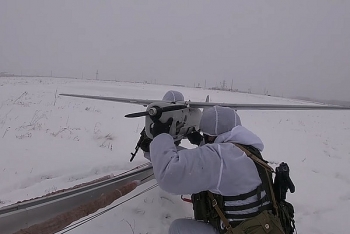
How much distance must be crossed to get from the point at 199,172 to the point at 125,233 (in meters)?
1.49

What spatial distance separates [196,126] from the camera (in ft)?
12.7

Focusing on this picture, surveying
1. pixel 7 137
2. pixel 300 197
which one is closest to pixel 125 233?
pixel 300 197

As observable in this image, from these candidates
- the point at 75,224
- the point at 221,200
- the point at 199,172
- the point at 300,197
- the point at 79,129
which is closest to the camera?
the point at 199,172

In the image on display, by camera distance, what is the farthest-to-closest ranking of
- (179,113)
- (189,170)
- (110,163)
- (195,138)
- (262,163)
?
1. (110,163)
2. (195,138)
3. (179,113)
4. (262,163)
5. (189,170)

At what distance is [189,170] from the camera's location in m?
1.89

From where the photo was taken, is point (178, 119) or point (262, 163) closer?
point (262, 163)

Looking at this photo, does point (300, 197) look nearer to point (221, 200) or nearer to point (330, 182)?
point (330, 182)

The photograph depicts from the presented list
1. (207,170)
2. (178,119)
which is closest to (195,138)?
(178,119)

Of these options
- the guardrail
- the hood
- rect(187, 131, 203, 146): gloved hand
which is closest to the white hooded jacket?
the hood

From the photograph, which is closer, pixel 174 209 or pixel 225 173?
pixel 225 173

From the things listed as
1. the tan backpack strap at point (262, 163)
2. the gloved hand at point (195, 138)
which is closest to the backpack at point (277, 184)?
the tan backpack strap at point (262, 163)

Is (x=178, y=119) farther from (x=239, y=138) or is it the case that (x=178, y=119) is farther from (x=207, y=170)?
(x=207, y=170)

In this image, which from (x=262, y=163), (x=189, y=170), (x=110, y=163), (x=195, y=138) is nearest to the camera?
(x=189, y=170)

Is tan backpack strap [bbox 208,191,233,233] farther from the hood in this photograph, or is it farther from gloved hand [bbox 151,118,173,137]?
gloved hand [bbox 151,118,173,137]
